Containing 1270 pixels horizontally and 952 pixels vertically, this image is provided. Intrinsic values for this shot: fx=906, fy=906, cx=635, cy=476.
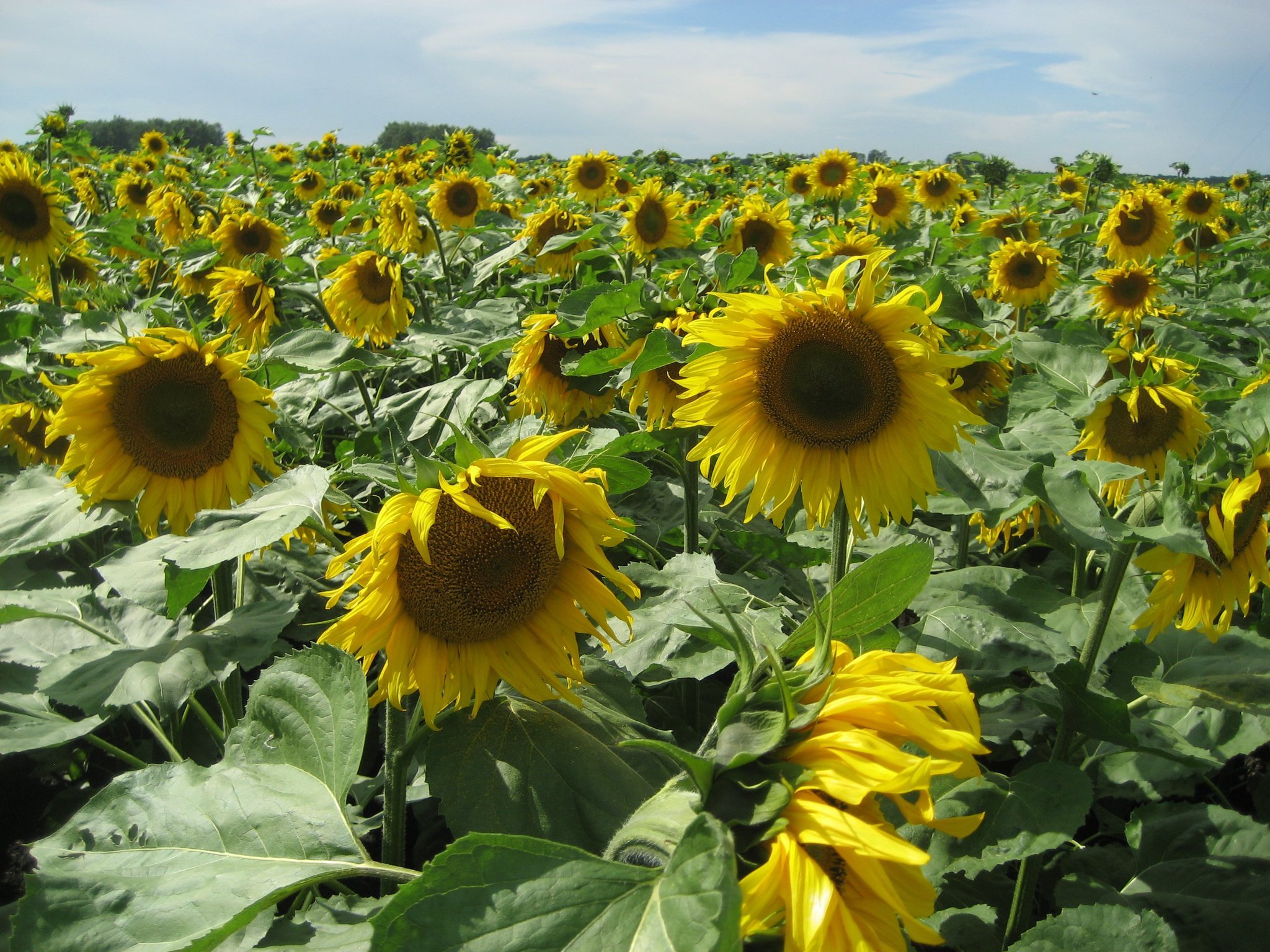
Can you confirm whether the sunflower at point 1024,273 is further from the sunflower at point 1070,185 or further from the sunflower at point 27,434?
the sunflower at point 1070,185

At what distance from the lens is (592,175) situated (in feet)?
25.9

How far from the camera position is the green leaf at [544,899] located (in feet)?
2.58

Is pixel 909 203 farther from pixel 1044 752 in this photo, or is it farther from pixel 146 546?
pixel 146 546

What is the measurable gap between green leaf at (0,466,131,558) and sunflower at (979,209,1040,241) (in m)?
5.63

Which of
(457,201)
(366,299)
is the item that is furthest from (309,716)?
(457,201)

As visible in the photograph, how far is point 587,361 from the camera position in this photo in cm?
227

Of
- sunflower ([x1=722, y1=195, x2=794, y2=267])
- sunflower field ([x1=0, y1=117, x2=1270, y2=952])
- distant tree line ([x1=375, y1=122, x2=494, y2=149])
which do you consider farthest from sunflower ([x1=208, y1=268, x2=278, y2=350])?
distant tree line ([x1=375, y1=122, x2=494, y2=149])

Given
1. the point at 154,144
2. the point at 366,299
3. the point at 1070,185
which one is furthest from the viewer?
the point at 154,144

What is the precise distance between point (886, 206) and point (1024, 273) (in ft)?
9.30

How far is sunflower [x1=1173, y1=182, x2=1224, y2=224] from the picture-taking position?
25.2ft

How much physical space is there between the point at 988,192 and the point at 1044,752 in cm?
1133

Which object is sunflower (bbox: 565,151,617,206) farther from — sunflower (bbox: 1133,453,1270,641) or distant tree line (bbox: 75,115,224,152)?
distant tree line (bbox: 75,115,224,152)

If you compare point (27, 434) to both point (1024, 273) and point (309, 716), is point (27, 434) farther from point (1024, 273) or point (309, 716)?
point (1024, 273)

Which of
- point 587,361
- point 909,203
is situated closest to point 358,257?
point 587,361
